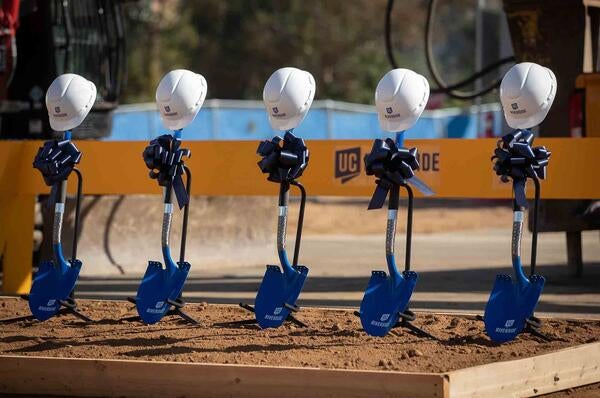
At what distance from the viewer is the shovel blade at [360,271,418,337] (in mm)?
8961

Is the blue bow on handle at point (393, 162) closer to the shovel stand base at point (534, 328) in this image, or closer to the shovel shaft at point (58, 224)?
the shovel stand base at point (534, 328)

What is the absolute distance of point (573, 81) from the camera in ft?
44.9

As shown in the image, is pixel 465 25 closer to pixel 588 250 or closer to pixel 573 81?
pixel 588 250

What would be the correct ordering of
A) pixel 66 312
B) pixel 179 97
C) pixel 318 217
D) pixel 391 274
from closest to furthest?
pixel 391 274, pixel 179 97, pixel 66 312, pixel 318 217

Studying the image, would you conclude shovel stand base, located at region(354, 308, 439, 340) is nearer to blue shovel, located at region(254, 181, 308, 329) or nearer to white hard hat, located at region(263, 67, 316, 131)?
blue shovel, located at region(254, 181, 308, 329)

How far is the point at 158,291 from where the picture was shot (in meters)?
9.84

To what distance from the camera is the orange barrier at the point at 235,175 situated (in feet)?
37.2

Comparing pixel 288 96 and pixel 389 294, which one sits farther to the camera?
pixel 288 96

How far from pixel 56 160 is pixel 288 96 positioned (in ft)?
6.64

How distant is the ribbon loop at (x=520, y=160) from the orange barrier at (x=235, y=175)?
1.89 m

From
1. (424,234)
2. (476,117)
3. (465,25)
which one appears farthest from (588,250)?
(465,25)

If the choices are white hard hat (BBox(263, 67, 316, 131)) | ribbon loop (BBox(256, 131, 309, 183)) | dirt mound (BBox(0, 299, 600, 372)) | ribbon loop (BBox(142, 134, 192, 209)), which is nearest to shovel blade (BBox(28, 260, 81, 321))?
dirt mound (BBox(0, 299, 600, 372))

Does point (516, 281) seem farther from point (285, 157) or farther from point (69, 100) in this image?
point (69, 100)

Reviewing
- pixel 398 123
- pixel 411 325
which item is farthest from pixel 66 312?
pixel 398 123
